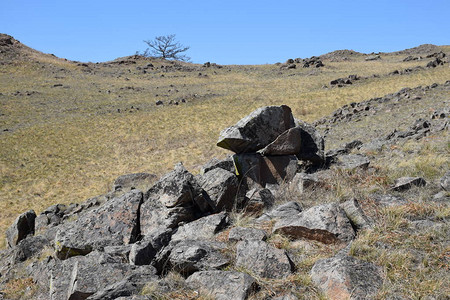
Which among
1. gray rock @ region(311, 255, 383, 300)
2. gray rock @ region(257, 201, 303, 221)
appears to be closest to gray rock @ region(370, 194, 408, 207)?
gray rock @ region(257, 201, 303, 221)

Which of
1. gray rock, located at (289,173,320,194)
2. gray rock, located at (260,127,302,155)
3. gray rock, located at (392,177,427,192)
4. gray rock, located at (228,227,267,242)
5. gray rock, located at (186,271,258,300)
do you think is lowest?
gray rock, located at (186,271,258,300)

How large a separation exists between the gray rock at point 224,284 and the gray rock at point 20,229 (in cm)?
→ 837

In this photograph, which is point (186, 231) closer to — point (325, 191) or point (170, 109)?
point (325, 191)

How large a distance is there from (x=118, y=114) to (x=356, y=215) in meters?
31.0

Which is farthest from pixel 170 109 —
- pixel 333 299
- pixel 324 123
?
pixel 333 299

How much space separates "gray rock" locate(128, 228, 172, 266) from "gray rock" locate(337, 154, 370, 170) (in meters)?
4.42

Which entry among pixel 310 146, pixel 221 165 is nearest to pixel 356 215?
pixel 221 165

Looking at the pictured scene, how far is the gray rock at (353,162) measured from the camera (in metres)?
8.70

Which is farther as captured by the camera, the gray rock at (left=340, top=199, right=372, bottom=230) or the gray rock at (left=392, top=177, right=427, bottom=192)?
the gray rock at (left=392, top=177, right=427, bottom=192)

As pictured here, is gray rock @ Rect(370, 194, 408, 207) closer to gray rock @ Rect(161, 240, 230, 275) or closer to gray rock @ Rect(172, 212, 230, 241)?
gray rock @ Rect(172, 212, 230, 241)

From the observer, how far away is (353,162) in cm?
919

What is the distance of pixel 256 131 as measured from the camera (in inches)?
Result: 367

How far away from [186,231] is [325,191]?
8.88 feet

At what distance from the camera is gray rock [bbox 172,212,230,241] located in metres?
6.35
